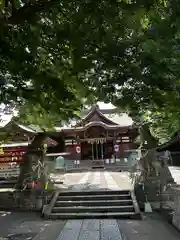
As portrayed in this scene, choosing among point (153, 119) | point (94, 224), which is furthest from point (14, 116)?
point (94, 224)

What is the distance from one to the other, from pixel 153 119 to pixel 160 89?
674cm

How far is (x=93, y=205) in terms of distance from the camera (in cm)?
1373

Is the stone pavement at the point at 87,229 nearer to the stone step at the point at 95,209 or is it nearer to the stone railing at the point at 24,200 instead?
the stone step at the point at 95,209

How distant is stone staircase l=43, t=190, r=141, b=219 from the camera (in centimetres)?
1234

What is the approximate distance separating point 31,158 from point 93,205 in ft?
11.6

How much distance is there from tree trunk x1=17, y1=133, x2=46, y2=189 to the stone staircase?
60.3 inches

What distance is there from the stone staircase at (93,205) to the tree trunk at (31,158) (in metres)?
1.53

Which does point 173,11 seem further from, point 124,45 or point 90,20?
point 124,45

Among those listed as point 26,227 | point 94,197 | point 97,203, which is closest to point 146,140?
point 94,197

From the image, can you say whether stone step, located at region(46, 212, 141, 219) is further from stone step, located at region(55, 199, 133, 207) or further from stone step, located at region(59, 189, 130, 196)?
stone step, located at region(59, 189, 130, 196)

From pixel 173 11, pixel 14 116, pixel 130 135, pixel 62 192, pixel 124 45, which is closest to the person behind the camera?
pixel 173 11

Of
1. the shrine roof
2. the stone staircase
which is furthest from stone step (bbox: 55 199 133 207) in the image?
the shrine roof

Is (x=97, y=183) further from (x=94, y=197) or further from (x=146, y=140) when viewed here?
(x=94, y=197)

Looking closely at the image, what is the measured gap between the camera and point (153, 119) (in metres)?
16.0
